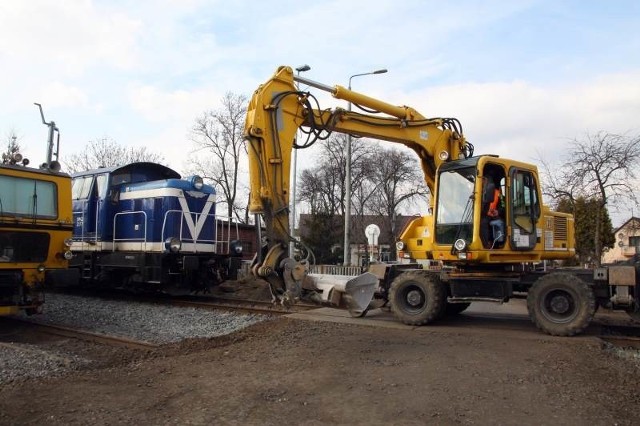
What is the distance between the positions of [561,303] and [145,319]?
8.16 m

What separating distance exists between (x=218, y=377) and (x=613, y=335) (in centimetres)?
725

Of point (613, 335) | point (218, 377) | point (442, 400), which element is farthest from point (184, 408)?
point (613, 335)

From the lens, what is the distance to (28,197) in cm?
995

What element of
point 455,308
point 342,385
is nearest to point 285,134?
point 342,385

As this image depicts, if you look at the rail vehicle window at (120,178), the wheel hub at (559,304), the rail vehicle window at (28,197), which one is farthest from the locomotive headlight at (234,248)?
the wheel hub at (559,304)

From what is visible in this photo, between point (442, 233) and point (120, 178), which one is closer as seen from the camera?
point (442, 233)

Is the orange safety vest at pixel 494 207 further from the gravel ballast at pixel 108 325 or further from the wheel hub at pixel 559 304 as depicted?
the gravel ballast at pixel 108 325

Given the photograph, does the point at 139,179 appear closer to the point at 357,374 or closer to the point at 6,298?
the point at 6,298

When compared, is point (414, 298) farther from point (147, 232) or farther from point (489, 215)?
point (147, 232)

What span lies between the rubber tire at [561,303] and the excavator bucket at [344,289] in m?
2.87

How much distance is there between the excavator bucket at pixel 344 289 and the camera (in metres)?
8.44

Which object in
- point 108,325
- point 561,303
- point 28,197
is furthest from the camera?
point 108,325

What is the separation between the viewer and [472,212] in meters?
9.75

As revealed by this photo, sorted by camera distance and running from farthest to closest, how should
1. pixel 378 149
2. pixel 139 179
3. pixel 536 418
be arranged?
pixel 378 149 < pixel 139 179 < pixel 536 418
